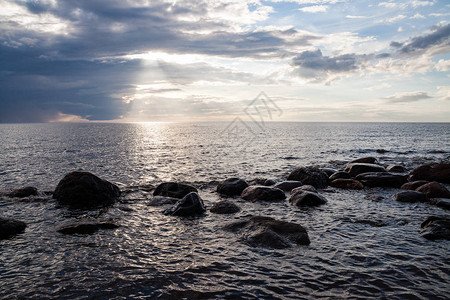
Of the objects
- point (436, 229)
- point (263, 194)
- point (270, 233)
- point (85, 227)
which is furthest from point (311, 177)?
point (85, 227)

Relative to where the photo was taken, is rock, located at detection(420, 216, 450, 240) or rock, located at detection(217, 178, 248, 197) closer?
rock, located at detection(420, 216, 450, 240)

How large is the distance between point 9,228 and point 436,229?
15.9 metres

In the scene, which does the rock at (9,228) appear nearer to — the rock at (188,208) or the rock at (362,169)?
the rock at (188,208)

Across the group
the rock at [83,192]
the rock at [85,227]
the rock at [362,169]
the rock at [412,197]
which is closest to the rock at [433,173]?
the rock at [362,169]

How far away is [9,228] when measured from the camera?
34.2ft

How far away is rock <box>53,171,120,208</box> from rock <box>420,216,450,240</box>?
48.2 feet

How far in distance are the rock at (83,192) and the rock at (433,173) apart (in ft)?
67.1

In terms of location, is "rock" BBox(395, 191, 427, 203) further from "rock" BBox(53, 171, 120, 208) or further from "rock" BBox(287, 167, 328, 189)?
"rock" BBox(53, 171, 120, 208)

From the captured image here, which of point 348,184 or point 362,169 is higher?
point 362,169

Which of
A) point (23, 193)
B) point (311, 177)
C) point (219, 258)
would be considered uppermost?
point (311, 177)

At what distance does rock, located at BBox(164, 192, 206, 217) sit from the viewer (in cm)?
1279

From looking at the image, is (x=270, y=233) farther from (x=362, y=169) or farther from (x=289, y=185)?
(x=362, y=169)

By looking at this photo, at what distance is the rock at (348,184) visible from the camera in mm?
18303

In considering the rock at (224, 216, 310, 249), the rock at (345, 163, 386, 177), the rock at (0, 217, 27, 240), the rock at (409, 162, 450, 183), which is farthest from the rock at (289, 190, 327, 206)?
the rock at (0, 217, 27, 240)
